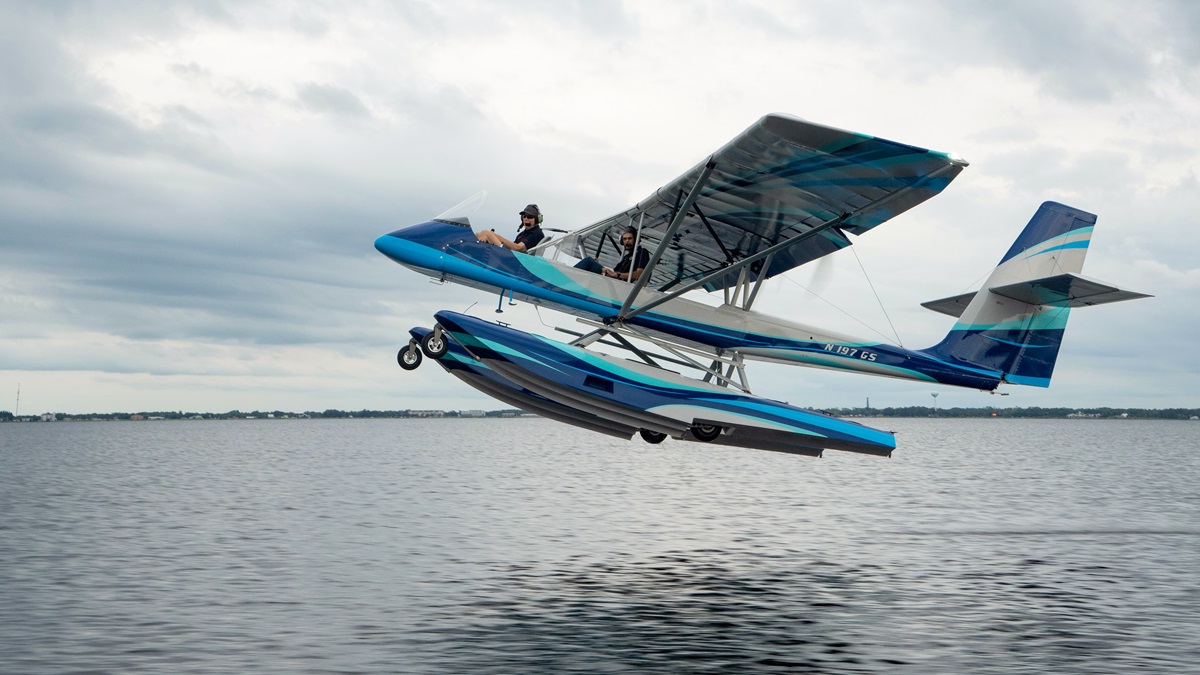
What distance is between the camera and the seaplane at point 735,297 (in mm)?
11055

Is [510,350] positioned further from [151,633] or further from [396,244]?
[151,633]

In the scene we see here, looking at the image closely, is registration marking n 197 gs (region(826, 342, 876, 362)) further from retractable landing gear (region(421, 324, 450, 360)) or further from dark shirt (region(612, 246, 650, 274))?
retractable landing gear (region(421, 324, 450, 360))

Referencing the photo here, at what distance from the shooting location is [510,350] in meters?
11.4

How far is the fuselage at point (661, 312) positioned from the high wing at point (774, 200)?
2.42ft

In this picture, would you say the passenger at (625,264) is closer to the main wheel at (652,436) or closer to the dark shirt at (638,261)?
the dark shirt at (638,261)

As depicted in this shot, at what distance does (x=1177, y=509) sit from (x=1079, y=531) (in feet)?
22.2

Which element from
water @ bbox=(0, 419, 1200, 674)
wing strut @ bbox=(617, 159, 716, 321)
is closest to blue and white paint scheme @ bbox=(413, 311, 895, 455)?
wing strut @ bbox=(617, 159, 716, 321)

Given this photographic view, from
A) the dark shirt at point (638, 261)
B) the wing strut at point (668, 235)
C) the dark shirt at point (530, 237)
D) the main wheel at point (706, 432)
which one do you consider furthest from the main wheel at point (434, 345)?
the main wheel at point (706, 432)

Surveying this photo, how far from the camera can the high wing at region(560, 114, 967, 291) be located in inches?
396

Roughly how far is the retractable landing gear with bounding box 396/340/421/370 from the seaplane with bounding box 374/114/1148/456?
18mm

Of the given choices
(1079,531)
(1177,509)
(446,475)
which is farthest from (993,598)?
(446,475)

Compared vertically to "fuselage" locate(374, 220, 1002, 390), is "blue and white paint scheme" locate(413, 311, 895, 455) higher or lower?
lower

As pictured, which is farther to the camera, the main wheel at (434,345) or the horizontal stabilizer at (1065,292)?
the horizontal stabilizer at (1065,292)

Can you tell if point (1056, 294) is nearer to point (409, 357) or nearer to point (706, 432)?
point (706, 432)
